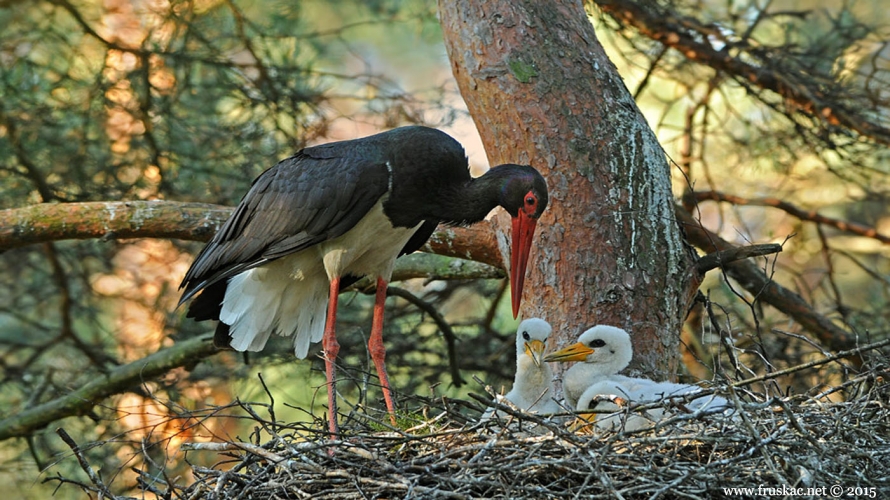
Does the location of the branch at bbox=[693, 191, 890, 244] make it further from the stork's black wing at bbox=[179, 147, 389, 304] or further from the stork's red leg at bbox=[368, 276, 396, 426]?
the stork's black wing at bbox=[179, 147, 389, 304]

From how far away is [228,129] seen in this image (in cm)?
676

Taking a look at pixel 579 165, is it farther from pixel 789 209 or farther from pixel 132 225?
pixel 132 225

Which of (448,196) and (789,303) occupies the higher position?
(448,196)

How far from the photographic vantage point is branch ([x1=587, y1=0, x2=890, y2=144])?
593 cm

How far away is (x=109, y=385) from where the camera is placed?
5875 mm

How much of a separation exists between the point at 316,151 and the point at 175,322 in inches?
109

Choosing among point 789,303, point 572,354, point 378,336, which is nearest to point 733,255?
point 572,354

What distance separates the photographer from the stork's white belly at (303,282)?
4.78m

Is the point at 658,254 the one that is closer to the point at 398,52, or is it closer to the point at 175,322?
the point at 175,322

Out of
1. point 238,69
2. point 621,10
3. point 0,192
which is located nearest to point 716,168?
point 621,10

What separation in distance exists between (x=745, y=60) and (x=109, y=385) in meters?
4.17

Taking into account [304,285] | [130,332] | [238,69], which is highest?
[238,69]

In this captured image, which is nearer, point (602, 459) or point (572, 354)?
point (602, 459)

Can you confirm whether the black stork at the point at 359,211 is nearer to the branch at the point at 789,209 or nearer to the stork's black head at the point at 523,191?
the stork's black head at the point at 523,191
